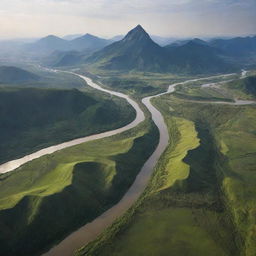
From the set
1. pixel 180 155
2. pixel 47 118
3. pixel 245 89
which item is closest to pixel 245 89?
pixel 245 89

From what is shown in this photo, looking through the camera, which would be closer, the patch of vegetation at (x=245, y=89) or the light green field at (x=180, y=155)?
the light green field at (x=180, y=155)

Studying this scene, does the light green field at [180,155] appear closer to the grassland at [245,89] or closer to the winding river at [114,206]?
the winding river at [114,206]

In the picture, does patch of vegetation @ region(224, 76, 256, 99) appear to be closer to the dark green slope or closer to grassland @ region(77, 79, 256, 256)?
the dark green slope

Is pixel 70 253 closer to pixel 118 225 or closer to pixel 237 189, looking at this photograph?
pixel 118 225

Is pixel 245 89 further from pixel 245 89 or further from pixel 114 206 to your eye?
pixel 114 206

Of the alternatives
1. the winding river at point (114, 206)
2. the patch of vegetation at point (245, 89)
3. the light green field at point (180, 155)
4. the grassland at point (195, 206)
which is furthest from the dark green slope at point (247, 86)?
the grassland at point (195, 206)

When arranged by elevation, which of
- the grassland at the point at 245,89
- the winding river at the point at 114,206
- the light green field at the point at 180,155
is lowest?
the winding river at the point at 114,206
